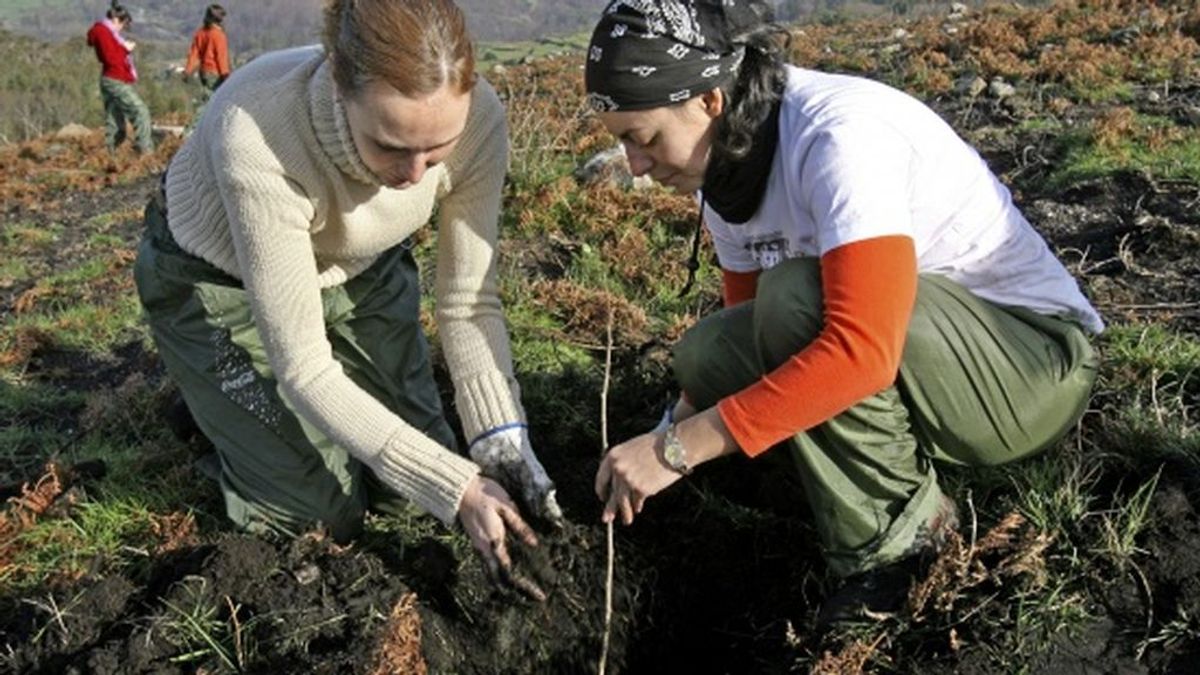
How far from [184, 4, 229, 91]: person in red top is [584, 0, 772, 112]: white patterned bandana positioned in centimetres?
1277

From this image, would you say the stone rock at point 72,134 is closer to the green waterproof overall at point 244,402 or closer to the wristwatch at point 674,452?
the green waterproof overall at point 244,402

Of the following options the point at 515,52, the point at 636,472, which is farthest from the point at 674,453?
the point at 515,52

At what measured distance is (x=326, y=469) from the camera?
10.8ft

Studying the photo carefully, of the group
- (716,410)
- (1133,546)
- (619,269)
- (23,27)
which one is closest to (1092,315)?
(1133,546)

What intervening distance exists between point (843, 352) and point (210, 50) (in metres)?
13.9

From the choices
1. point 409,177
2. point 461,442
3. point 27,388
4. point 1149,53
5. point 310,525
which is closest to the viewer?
point 409,177

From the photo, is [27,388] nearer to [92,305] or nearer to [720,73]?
[92,305]

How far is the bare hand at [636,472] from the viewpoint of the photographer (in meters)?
2.32

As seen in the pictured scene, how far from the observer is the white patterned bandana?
2.23 meters

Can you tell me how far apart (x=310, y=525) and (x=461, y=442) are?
2.69 feet

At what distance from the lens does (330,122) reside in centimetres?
263

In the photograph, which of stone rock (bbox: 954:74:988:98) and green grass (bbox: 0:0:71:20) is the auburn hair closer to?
stone rock (bbox: 954:74:988:98)

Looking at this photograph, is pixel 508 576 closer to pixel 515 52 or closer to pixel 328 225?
pixel 328 225

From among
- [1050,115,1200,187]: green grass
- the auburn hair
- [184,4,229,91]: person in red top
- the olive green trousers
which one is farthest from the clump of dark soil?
the olive green trousers
